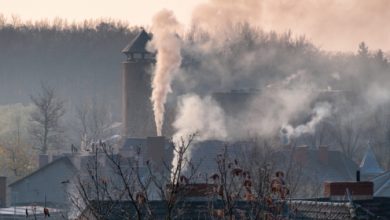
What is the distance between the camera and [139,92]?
292ft

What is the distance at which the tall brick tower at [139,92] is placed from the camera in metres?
87.9

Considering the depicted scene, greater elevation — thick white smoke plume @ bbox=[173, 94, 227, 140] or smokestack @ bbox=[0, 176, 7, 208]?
thick white smoke plume @ bbox=[173, 94, 227, 140]

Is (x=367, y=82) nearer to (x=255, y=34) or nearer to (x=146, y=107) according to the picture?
(x=255, y=34)

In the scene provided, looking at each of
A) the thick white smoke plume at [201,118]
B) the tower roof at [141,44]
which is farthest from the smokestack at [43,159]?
the tower roof at [141,44]

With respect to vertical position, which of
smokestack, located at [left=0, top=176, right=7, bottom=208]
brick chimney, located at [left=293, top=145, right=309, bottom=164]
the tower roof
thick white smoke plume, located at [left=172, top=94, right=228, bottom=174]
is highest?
the tower roof

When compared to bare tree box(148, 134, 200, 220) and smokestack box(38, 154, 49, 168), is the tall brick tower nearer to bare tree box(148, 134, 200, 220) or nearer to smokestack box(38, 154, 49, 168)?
smokestack box(38, 154, 49, 168)

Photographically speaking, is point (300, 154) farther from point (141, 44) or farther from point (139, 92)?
point (141, 44)

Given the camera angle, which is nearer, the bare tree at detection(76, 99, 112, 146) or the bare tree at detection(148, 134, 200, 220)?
the bare tree at detection(148, 134, 200, 220)

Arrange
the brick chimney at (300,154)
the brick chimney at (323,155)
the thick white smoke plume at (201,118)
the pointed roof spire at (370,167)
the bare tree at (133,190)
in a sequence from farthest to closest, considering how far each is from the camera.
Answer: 1. the thick white smoke plume at (201,118)
2. the brick chimney at (323,155)
3. the pointed roof spire at (370,167)
4. the brick chimney at (300,154)
5. the bare tree at (133,190)

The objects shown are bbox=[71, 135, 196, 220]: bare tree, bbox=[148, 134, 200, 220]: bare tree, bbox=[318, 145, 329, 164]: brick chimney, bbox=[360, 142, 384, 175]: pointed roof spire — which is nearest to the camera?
bbox=[148, 134, 200, 220]: bare tree

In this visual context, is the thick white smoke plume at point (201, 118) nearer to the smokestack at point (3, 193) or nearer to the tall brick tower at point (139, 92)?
the tall brick tower at point (139, 92)

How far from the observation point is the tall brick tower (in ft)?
289

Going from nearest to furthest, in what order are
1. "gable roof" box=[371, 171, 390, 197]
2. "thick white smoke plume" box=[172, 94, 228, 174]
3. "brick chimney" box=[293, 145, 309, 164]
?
"gable roof" box=[371, 171, 390, 197] → "brick chimney" box=[293, 145, 309, 164] → "thick white smoke plume" box=[172, 94, 228, 174]

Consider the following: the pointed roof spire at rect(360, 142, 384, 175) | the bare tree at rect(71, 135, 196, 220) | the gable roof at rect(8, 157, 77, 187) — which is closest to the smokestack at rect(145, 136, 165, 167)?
the gable roof at rect(8, 157, 77, 187)
